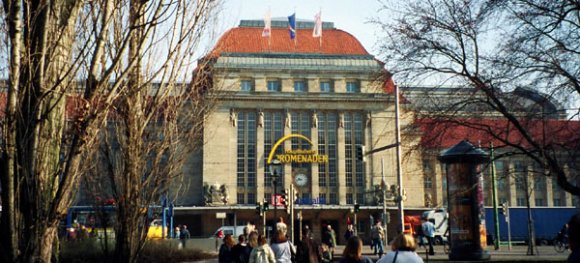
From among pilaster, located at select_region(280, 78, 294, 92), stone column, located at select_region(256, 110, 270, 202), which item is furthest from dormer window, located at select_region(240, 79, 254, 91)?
stone column, located at select_region(256, 110, 270, 202)

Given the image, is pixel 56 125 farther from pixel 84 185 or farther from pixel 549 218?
pixel 549 218

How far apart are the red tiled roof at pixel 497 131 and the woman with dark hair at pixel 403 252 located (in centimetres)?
1172

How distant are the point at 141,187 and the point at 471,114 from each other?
1140 cm

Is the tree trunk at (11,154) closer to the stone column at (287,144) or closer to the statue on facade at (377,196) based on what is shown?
the stone column at (287,144)

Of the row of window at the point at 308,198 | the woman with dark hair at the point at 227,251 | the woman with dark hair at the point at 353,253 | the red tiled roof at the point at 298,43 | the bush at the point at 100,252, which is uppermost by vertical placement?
the red tiled roof at the point at 298,43

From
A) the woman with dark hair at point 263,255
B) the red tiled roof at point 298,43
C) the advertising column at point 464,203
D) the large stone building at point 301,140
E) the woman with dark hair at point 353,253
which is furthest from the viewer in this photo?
the red tiled roof at point 298,43

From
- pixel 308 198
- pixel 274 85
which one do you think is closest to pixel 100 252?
pixel 308 198

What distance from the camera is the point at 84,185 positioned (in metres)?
14.5

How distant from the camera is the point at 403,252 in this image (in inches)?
271

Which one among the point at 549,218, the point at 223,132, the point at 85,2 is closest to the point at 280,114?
the point at 223,132

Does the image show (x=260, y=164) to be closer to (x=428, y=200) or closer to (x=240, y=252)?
(x=428, y=200)

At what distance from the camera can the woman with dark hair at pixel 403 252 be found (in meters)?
6.80

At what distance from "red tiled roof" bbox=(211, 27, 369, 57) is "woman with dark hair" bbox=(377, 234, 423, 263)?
70.0 m

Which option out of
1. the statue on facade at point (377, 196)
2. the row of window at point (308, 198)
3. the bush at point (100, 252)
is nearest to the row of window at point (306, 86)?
the statue on facade at point (377, 196)
